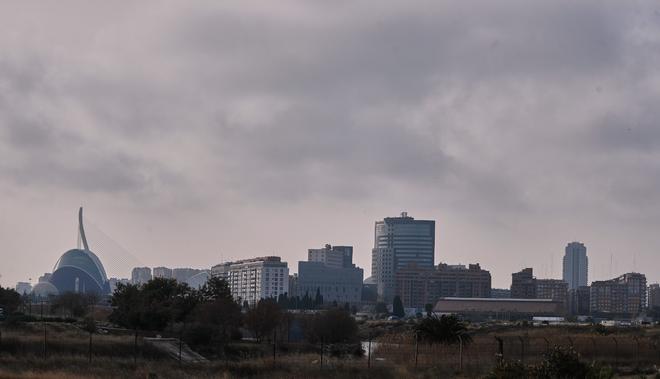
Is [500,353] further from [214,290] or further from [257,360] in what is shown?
[214,290]

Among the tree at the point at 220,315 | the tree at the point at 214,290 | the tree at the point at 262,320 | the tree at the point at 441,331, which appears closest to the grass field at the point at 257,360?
the tree at the point at 441,331

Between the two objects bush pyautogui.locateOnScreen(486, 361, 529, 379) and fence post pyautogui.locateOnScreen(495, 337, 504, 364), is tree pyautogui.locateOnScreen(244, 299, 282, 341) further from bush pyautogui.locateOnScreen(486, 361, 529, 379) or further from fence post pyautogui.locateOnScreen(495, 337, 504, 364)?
bush pyautogui.locateOnScreen(486, 361, 529, 379)

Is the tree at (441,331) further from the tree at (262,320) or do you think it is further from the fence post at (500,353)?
the tree at (262,320)

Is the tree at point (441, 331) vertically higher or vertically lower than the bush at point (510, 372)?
lower

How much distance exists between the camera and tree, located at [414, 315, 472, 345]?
58188 mm

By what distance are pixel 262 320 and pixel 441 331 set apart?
2319cm

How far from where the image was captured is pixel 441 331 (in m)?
58.8

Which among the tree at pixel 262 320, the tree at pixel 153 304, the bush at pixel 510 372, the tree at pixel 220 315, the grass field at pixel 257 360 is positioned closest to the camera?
the bush at pixel 510 372

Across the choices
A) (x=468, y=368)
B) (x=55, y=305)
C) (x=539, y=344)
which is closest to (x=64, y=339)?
(x=468, y=368)

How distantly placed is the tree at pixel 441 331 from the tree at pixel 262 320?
69.9ft

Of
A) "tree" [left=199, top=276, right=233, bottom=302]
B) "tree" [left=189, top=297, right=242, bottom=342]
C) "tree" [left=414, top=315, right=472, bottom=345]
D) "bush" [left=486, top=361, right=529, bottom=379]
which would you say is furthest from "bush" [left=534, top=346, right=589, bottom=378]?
"tree" [left=199, top=276, right=233, bottom=302]

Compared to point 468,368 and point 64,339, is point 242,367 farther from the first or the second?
point 64,339

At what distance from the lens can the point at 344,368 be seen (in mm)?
44188

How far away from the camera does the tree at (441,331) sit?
58.2 m
